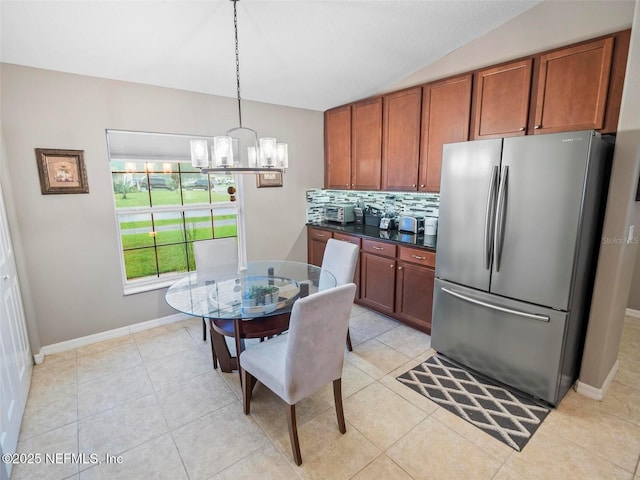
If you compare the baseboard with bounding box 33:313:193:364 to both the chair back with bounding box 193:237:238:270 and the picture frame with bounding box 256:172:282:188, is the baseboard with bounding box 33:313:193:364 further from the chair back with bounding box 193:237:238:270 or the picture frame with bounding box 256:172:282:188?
the picture frame with bounding box 256:172:282:188

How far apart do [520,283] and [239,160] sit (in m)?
3.07

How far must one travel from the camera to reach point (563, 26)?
7.68ft

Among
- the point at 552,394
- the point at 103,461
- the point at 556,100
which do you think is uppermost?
the point at 556,100

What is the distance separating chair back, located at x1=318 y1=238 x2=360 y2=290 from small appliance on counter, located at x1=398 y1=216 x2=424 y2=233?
3.56 feet

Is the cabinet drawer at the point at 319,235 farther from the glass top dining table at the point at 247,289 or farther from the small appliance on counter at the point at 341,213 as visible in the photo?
the glass top dining table at the point at 247,289

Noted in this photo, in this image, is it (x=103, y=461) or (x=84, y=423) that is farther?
(x=84, y=423)

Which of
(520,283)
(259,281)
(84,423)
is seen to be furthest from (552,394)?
(84,423)

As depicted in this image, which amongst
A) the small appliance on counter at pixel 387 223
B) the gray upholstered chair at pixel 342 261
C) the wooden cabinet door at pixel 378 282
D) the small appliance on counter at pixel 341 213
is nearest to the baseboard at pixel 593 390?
the wooden cabinet door at pixel 378 282

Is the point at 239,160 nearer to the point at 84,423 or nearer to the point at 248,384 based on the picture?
the point at 248,384

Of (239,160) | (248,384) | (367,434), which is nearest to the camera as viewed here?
(367,434)

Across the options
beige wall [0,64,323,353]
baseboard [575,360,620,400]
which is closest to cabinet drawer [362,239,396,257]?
baseboard [575,360,620,400]

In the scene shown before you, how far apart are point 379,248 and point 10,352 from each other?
308 centimetres

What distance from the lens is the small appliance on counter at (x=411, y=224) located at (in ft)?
11.9

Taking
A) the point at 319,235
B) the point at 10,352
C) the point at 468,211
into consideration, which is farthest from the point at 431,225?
the point at 10,352
